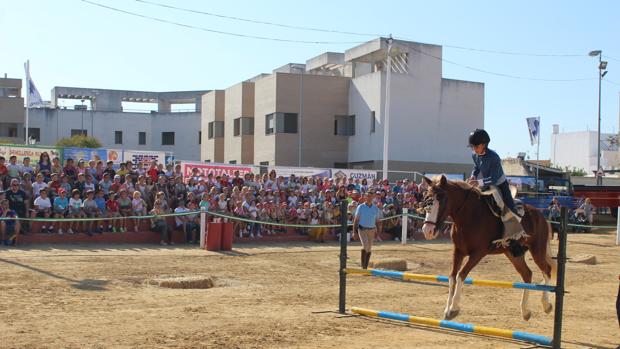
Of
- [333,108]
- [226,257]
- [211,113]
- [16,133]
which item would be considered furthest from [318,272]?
[16,133]

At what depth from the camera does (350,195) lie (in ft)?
80.6

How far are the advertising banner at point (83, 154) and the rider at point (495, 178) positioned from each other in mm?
18218

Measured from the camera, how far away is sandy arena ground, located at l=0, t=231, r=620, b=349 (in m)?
8.73

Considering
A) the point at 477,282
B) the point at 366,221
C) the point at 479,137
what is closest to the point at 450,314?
the point at 477,282

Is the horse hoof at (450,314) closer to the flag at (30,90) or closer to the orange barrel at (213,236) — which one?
the orange barrel at (213,236)

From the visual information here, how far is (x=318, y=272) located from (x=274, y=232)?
8169 millimetres

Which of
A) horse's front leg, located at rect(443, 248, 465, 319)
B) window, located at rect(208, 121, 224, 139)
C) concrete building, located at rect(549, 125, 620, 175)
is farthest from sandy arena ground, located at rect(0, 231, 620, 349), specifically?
concrete building, located at rect(549, 125, 620, 175)

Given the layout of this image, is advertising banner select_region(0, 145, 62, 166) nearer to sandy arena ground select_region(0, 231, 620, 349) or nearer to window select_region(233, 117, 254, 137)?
sandy arena ground select_region(0, 231, 620, 349)

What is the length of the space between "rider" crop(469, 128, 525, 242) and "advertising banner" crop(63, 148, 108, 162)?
18218 mm

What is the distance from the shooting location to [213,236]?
20250 millimetres

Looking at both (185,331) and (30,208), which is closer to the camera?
(185,331)

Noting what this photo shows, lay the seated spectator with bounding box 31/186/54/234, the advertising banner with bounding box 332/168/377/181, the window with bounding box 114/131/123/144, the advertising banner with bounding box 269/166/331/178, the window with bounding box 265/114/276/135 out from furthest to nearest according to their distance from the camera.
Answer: the window with bounding box 114/131/123/144, the window with bounding box 265/114/276/135, the advertising banner with bounding box 332/168/377/181, the advertising banner with bounding box 269/166/331/178, the seated spectator with bounding box 31/186/54/234

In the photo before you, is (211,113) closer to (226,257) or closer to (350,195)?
(350,195)

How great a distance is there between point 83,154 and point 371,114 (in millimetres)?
23224
